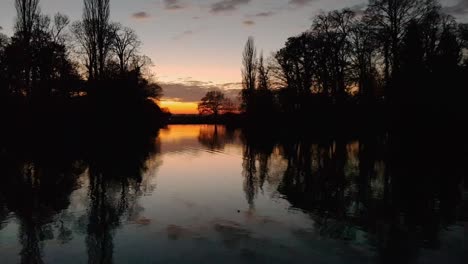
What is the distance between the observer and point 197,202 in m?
11.5

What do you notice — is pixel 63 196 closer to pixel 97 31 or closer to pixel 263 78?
pixel 97 31

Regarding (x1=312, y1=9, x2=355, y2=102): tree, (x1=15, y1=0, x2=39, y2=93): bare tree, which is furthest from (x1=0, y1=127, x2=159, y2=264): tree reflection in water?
(x1=312, y1=9, x2=355, y2=102): tree

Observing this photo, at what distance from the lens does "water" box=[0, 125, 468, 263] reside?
6.91 m

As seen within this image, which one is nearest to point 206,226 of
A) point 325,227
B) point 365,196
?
point 325,227

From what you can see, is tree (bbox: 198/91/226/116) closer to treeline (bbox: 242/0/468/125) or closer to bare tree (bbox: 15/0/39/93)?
treeline (bbox: 242/0/468/125)

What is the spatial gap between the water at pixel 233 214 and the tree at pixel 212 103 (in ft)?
388

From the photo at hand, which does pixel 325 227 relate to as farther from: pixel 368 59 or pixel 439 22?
pixel 368 59

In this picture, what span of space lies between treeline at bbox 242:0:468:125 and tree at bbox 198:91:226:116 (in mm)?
66260

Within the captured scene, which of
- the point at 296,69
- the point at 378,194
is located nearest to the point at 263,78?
the point at 296,69

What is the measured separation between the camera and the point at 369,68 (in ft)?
151

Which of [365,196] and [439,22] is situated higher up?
[439,22]

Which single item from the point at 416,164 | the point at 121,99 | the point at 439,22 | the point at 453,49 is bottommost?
the point at 416,164

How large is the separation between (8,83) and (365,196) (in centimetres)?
2966

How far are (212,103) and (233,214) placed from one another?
417ft
